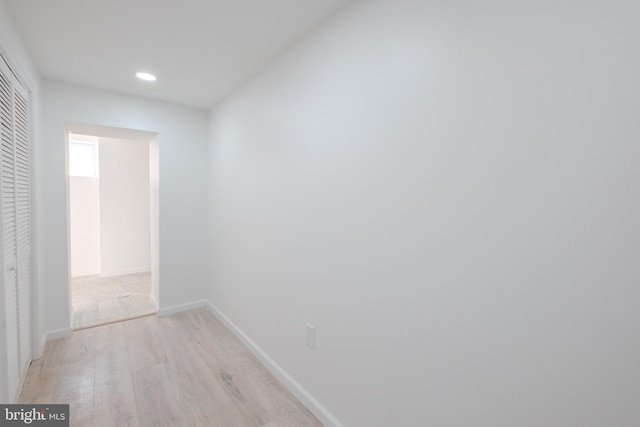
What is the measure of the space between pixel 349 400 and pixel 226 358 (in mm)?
1267

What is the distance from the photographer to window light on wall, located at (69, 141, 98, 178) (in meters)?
4.68

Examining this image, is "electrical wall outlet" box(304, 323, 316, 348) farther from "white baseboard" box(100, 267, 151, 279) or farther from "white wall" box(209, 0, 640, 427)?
"white baseboard" box(100, 267, 151, 279)

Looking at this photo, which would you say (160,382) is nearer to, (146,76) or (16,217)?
(16,217)

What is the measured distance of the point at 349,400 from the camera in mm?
1594

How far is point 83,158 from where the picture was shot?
4.79m

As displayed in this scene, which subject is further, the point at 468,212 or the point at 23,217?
the point at 23,217

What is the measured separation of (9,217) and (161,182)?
1.47m

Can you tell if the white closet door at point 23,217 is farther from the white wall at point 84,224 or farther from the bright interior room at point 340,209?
the white wall at point 84,224

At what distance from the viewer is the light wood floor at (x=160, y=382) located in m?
1.80

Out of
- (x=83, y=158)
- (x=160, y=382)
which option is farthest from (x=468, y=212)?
(x=83, y=158)

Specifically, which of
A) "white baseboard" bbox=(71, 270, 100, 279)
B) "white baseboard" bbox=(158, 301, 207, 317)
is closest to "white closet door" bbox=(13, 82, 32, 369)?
"white baseboard" bbox=(158, 301, 207, 317)

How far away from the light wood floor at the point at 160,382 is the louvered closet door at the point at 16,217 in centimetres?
28

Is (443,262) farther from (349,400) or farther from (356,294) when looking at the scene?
(349,400)

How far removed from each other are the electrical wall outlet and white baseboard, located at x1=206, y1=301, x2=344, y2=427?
1.08 ft
